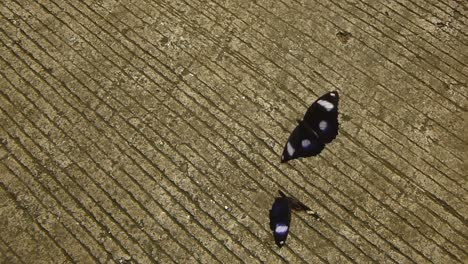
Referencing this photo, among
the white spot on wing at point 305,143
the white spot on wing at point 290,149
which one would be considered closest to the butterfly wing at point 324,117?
the white spot on wing at point 305,143

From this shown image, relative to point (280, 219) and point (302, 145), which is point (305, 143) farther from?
point (280, 219)

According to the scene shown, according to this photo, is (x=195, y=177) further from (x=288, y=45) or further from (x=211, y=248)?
(x=288, y=45)

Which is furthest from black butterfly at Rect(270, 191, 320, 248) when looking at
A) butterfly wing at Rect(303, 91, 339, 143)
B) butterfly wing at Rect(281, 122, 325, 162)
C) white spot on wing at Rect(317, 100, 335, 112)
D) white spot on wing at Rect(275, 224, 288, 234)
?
white spot on wing at Rect(317, 100, 335, 112)

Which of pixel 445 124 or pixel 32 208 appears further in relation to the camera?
pixel 445 124

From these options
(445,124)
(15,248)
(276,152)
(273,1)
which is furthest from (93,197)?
(445,124)

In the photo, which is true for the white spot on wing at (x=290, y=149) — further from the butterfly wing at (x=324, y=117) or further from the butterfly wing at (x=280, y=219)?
the butterfly wing at (x=280, y=219)

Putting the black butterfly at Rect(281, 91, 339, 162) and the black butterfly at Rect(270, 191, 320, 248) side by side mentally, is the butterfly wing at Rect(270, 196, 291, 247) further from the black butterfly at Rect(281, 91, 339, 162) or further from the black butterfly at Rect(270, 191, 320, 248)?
the black butterfly at Rect(281, 91, 339, 162)
